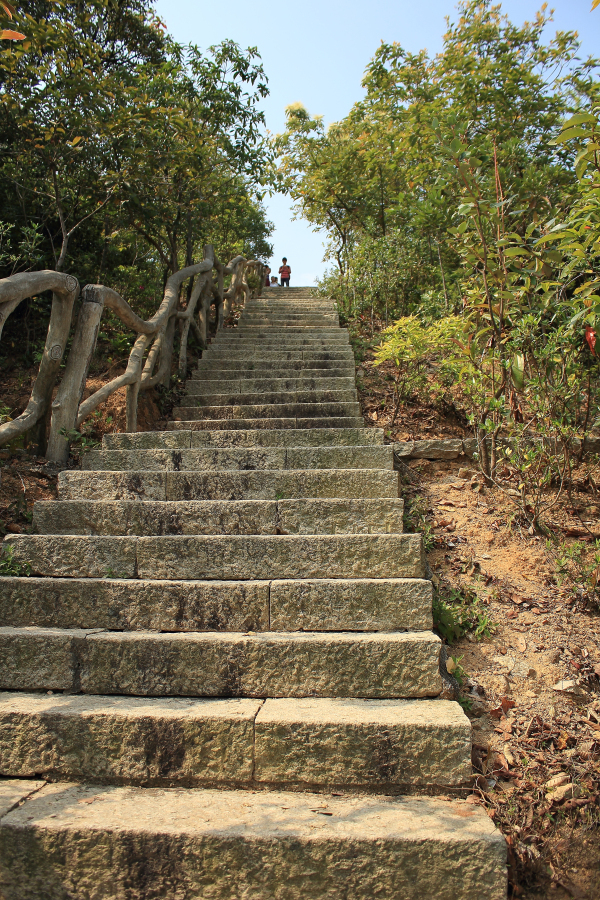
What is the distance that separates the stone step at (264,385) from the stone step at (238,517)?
7.39ft

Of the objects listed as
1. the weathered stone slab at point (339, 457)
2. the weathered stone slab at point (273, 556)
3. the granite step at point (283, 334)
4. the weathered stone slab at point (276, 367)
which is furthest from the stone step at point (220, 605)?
the granite step at point (283, 334)

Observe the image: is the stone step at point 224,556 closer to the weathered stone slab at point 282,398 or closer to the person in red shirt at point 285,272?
the weathered stone slab at point 282,398

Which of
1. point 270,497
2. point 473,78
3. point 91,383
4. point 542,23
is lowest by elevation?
point 270,497

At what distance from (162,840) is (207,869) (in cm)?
15

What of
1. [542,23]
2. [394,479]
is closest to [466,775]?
[394,479]

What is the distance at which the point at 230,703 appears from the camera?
209cm

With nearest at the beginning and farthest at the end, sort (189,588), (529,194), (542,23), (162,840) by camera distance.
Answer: (162,840)
(189,588)
(529,194)
(542,23)

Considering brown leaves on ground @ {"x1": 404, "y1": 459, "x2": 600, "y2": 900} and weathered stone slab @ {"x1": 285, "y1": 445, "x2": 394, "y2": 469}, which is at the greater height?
weathered stone slab @ {"x1": 285, "y1": 445, "x2": 394, "y2": 469}

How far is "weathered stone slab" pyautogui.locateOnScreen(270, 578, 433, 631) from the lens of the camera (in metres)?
2.39

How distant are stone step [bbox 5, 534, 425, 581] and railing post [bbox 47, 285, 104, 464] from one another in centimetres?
92

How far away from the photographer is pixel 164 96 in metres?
6.08

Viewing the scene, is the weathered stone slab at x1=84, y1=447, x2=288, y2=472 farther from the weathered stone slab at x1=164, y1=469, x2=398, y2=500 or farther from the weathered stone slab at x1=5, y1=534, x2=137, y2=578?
the weathered stone slab at x1=5, y1=534, x2=137, y2=578

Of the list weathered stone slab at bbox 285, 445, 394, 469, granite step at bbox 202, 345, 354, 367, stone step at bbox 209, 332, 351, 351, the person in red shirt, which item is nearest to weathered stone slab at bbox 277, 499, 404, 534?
weathered stone slab at bbox 285, 445, 394, 469

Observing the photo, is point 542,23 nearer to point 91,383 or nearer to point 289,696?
point 91,383
